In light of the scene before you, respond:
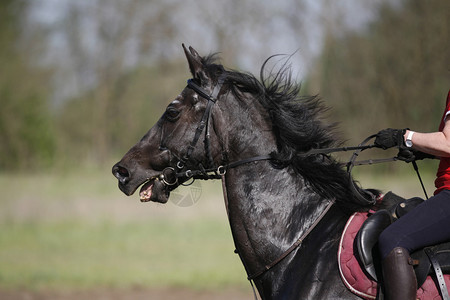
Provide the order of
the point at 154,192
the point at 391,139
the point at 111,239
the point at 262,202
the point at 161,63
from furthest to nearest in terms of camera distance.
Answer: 1. the point at 161,63
2. the point at 111,239
3. the point at 154,192
4. the point at 262,202
5. the point at 391,139

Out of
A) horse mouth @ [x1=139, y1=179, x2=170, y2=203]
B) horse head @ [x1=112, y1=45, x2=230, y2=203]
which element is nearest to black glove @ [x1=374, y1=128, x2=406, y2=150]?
horse head @ [x1=112, y1=45, x2=230, y2=203]

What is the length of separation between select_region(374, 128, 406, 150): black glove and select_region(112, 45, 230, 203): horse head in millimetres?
1072

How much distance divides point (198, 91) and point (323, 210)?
118 centimetres

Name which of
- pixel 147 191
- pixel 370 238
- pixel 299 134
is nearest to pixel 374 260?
pixel 370 238

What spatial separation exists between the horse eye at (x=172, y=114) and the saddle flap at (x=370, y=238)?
143 cm

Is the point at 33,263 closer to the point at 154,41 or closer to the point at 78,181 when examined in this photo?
the point at 78,181

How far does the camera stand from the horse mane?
325cm

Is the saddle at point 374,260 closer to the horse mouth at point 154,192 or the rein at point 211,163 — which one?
the rein at point 211,163

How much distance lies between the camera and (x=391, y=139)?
9.99 feet

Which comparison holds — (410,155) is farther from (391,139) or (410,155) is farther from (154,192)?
(154,192)

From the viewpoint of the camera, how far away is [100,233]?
14164 mm

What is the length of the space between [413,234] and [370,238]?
249 millimetres

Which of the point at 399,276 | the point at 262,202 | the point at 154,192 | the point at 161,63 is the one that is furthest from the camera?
the point at 161,63

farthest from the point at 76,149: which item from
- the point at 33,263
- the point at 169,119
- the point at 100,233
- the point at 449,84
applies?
the point at 169,119
